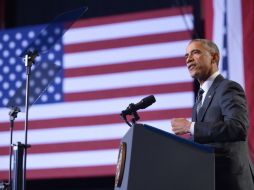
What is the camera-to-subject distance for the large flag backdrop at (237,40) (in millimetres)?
2719

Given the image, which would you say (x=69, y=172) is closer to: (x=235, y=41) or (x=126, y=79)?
(x=126, y=79)

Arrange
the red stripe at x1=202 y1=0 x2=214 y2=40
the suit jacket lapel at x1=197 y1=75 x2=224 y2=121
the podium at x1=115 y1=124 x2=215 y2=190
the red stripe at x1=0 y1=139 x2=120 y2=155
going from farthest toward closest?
the red stripe at x1=0 y1=139 x2=120 y2=155, the red stripe at x1=202 y1=0 x2=214 y2=40, the suit jacket lapel at x1=197 y1=75 x2=224 y2=121, the podium at x1=115 y1=124 x2=215 y2=190

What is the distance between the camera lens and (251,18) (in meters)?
2.76

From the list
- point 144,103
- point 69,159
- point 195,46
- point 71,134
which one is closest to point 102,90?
point 71,134

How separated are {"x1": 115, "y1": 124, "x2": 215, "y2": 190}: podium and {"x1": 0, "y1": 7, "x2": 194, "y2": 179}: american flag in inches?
61.2

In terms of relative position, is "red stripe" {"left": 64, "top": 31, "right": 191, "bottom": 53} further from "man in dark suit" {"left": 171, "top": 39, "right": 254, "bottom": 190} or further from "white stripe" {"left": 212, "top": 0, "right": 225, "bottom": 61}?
"man in dark suit" {"left": 171, "top": 39, "right": 254, "bottom": 190}

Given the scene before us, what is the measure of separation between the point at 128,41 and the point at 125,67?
0.18 metres

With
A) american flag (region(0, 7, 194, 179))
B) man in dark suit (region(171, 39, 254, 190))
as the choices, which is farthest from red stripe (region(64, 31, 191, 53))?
man in dark suit (region(171, 39, 254, 190))

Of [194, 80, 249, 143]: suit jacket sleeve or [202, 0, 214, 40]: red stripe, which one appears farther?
[202, 0, 214, 40]: red stripe

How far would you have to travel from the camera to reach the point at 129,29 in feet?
10.9

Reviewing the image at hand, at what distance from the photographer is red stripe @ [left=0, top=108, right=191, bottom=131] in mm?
3090

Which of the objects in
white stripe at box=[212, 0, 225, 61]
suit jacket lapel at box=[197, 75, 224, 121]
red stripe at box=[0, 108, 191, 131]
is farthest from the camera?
red stripe at box=[0, 108, 191, 131]

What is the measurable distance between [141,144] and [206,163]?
214 millimetres

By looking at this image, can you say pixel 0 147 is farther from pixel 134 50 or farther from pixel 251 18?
pixel 251 18
